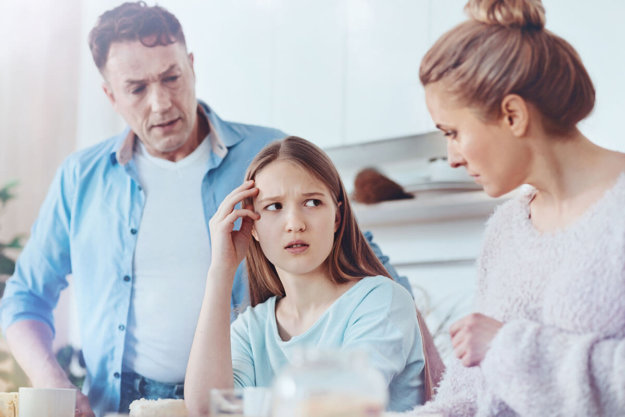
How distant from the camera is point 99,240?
1.77 meters

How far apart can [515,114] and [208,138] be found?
34.8 inches

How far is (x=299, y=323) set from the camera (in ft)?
4.38

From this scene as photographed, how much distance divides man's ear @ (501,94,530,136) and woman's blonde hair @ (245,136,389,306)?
391 millimetres

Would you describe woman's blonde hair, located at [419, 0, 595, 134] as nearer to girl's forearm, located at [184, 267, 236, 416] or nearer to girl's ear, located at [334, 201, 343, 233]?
girl's ear, located at [334, 201, 343, 233]

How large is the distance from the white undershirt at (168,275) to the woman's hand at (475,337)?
0.78m

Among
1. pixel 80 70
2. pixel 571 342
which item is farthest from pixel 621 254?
pixel 80 70

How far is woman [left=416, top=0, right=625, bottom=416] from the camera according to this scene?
3.06ft

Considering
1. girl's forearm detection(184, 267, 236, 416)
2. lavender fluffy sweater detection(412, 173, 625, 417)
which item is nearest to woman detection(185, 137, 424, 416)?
girl's forearm detection(184, 267, 236, 416)

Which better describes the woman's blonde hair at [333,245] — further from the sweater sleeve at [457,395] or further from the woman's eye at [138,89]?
the woman's eye at [138,89]

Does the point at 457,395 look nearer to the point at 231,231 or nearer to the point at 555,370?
the point at 555,370

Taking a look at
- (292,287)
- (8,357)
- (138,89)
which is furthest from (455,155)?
(8,357)

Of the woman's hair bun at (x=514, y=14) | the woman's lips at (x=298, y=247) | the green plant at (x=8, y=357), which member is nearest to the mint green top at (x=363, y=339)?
the woman's lips at (x=298, y=247)

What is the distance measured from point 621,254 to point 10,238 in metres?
1.85

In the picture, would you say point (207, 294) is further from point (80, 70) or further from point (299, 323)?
point (80, 70)
